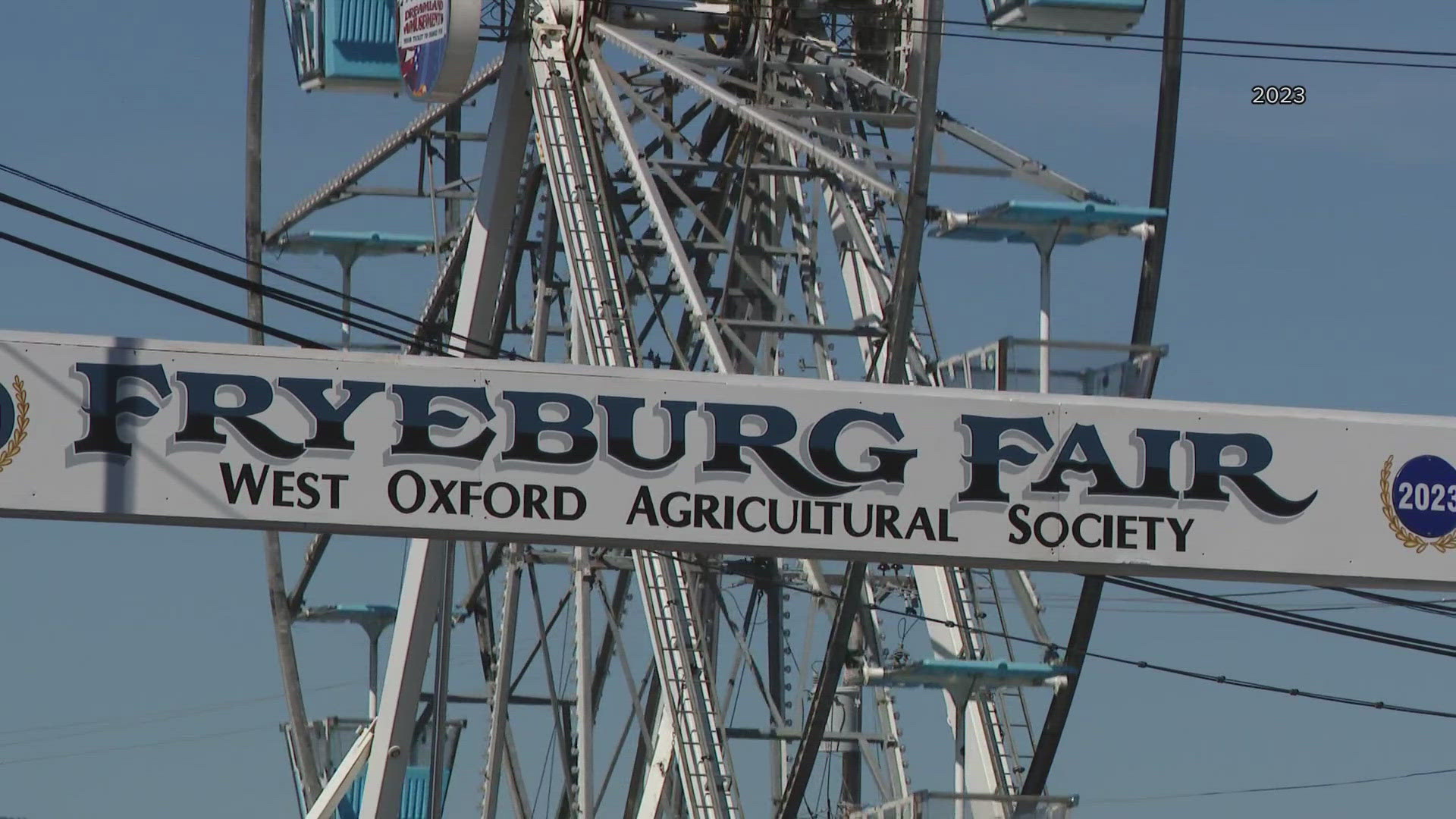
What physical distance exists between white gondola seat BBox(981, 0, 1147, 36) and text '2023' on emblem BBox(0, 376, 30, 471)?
10495 mm

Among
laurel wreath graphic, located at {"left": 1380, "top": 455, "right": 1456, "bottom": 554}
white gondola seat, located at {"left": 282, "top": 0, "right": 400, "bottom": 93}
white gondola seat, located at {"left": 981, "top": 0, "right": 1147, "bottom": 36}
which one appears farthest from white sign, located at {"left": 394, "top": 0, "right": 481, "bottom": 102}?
laurel wreath graphic, located at {"left": 1380, "top": 455, "right": 1456, "bottom": 554}

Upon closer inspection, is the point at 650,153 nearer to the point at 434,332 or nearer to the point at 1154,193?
the point at 434,332

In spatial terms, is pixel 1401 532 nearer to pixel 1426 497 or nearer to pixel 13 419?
pixel 1426 497

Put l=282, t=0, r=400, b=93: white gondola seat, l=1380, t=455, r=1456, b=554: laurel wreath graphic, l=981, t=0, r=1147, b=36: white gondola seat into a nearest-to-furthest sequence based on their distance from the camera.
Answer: l=1380, t=455, r=1456, b=554: laurel wreath graphic → l=981, t=0, r=1147, b=36: white gondola seat → l=282, t=0, r=400, b=93: white gondola seat

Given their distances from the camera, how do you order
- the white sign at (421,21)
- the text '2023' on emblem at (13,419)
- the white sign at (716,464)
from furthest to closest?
the white sign at (421,21) → the white sign at (716,464) → the text '2023' on emblem at (13,419)

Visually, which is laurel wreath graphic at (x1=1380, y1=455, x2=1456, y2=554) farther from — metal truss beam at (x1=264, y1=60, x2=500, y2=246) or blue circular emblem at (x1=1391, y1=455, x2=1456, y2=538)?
metal truss beam at (x1=264, y1=60, x2=500, y2=246)

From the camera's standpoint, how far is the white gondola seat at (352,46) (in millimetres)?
26875

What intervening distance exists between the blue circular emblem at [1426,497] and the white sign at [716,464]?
0.04 ft

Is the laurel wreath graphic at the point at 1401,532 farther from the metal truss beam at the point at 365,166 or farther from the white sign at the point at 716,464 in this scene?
the metal truss beam at the point at 365,166

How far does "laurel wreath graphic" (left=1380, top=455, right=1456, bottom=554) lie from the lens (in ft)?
51.6

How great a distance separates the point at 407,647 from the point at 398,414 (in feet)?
35.6

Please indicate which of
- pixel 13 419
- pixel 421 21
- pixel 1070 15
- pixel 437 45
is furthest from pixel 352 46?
pixel 13 419

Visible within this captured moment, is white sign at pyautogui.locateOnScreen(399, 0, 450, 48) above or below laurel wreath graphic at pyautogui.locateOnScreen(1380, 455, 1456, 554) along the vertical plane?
above

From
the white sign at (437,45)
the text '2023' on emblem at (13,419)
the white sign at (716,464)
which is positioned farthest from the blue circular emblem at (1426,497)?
the white sign at (437,45)
